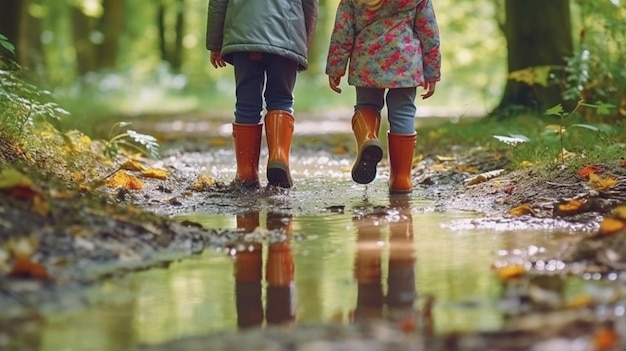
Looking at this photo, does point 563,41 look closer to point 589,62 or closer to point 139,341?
point 589,62

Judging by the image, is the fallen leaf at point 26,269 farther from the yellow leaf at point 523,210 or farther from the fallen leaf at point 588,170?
the fallen leaf at point 588,170

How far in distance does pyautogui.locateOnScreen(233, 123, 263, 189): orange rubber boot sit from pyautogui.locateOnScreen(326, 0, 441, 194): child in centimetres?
64

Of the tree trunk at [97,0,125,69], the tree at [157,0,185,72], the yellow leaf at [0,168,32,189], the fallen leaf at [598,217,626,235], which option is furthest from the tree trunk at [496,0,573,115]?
the tree at [157,0,185,72]

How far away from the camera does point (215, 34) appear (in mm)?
7191

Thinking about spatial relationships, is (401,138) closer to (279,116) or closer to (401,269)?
(279,116)

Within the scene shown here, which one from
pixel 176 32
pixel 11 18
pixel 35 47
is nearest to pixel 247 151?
pixel 11 18

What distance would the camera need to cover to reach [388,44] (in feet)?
22.4

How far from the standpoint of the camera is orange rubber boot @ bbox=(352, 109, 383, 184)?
22.3 ft

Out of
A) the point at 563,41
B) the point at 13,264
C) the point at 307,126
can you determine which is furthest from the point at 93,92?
the point at 13,264

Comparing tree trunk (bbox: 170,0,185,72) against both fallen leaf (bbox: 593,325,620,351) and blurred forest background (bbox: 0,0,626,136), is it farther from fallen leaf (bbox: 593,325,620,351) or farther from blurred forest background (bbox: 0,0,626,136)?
fallen leaf (bbox: 593,325,620,351)

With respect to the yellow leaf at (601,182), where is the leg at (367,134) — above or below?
above

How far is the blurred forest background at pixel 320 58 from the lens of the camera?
9.26 meters

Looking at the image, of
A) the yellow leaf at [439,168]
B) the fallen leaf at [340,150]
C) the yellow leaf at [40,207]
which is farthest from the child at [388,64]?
the fallen leaf at [340,150]

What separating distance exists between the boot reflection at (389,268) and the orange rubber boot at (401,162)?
101cm
